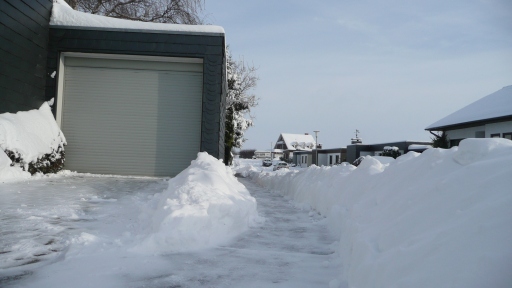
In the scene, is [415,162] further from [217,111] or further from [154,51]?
[154,51]

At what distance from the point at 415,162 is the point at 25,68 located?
9.18 m

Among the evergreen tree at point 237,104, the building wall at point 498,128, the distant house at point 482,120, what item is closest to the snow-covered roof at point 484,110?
the distant house at point 482,120

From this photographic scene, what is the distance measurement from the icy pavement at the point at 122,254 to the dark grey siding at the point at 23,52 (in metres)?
3.67

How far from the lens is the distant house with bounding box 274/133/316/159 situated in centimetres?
7288

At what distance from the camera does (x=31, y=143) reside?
869cm

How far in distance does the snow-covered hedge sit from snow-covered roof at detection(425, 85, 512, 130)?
688 inches

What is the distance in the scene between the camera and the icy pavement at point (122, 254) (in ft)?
10.6

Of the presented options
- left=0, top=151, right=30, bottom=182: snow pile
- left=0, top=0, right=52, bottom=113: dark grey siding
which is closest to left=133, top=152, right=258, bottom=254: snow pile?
left=0, top=151, right=30, bottom=182: snow pile

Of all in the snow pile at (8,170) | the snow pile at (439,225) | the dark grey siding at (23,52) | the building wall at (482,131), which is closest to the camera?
the snow pile at (439,225)

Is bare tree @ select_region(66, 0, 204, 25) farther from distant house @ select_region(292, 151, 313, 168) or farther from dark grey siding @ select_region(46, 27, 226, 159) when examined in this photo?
distant house @ select_region(292, 151, 313, 168)

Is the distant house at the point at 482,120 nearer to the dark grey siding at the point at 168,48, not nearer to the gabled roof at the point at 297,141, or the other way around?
the dark grey siding at the point at 168,48

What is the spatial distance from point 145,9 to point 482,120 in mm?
19008

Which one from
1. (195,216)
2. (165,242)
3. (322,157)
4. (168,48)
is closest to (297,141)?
(322,157)

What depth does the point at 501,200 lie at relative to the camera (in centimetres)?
214
